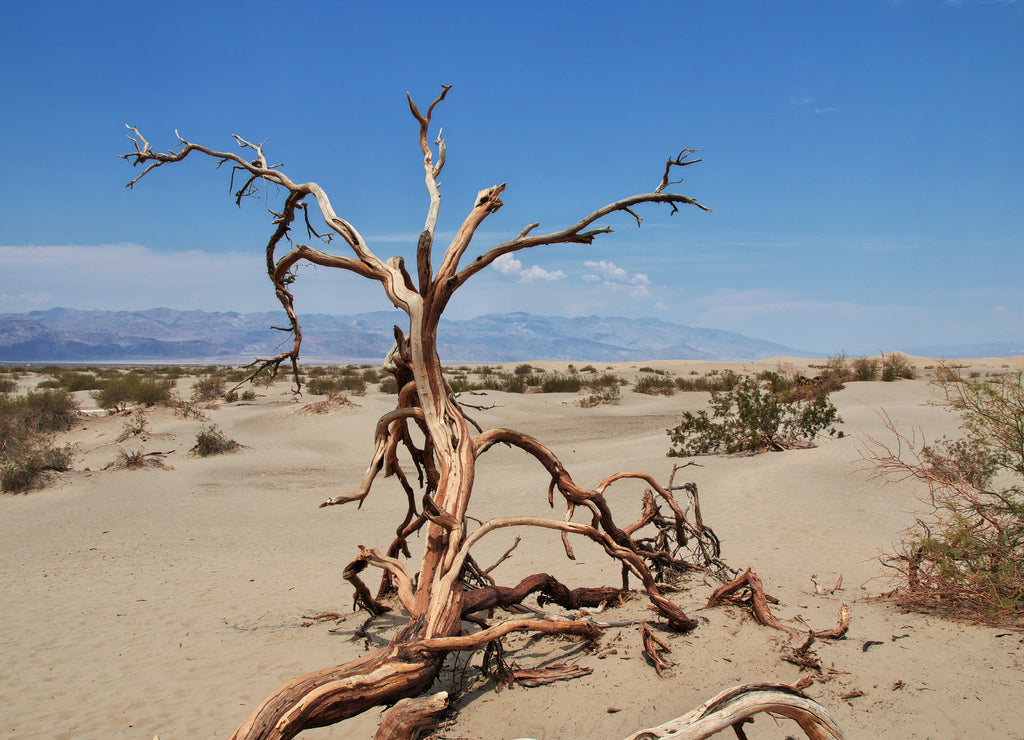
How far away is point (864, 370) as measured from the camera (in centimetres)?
2877

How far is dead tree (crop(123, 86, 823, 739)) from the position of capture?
3051 millimetres

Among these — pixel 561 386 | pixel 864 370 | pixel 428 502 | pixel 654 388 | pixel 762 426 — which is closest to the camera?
pixel 428 502

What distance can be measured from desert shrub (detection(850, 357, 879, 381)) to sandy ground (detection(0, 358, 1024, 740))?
44.8ft

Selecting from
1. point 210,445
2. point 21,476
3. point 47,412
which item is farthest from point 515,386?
point 21,476

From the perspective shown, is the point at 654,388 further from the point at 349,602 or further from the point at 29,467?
the point at 349,602

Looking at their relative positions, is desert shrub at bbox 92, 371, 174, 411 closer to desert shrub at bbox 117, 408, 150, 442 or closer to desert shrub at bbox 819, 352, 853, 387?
desert shrub at bbox 117, 408, 150, 442

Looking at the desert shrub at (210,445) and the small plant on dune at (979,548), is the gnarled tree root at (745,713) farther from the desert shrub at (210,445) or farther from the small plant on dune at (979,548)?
the desert shrub at (210,445)

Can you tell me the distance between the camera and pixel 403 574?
407 centimetres

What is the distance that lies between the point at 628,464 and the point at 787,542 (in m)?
5.67

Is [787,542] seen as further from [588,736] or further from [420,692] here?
[420,692]

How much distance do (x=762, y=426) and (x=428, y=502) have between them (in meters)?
12.5

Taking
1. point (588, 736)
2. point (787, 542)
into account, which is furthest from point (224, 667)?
point (787, 542)

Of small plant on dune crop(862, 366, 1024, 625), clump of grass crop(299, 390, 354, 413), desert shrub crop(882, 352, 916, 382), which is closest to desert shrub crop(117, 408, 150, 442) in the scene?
clump of grass crop(299, 390, 354, 413)

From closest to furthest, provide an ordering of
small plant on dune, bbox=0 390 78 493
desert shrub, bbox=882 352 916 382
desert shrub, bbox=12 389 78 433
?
small plant on dune, bbox=0 390 78 493 → desert shrub, bbox=12 389 78 433 → desert shrub, bbox=882 352 916 382
